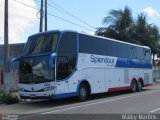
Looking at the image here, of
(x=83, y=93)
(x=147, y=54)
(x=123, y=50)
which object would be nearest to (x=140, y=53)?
(x=147, y=54)

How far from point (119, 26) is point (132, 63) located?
727 inches

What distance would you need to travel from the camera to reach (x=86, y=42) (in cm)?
2106

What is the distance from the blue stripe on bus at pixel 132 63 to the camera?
2528 cm

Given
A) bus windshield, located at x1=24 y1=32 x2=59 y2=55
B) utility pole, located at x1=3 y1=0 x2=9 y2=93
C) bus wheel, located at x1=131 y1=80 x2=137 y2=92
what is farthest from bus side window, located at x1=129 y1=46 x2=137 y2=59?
utility pole, located at x1=3 y1=0 x2=9 y2=93

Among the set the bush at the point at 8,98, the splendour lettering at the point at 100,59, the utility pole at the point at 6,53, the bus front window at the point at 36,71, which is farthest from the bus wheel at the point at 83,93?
the utility pole at the point at 6,53

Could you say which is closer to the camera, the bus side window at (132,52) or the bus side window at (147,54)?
the bus side window at (132,52)

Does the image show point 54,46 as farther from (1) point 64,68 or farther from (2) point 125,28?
(2) point 125,28

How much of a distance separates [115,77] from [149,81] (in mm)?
6949

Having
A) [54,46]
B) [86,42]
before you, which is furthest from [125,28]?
[54,46]

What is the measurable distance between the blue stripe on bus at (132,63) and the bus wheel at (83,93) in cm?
471

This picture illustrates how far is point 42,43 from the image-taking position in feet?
63.2

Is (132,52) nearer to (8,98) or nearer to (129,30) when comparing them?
(8,98)

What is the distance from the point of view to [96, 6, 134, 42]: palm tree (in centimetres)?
4434

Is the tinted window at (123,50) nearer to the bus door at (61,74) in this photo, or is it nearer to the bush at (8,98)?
the bus door at (61,74)
